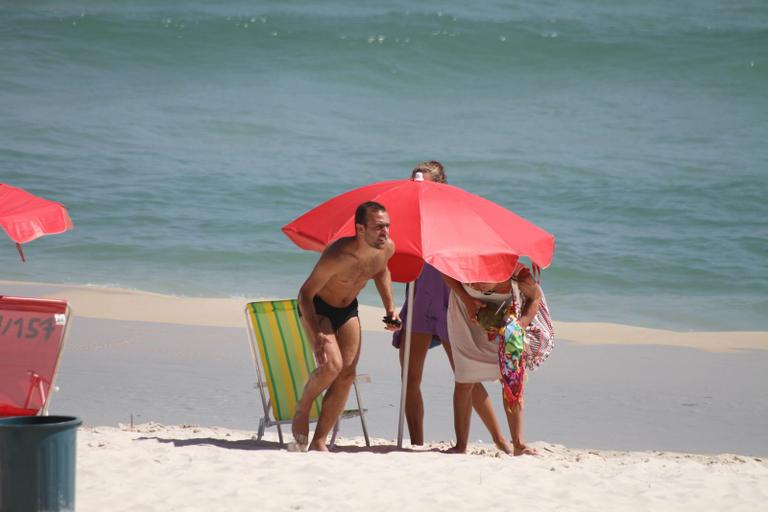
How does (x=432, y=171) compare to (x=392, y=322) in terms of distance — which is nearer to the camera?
(x=392, y=322)

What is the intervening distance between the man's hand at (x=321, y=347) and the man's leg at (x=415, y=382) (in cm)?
65

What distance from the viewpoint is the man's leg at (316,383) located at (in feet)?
18.9

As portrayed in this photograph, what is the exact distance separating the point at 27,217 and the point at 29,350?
→ 0.72m

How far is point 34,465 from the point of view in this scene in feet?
14.3

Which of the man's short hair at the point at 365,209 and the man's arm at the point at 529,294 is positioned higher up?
the man's short hair at the point at 365,209

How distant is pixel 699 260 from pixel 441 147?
869 centimetres

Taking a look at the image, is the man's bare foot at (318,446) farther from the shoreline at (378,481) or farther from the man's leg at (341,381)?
the shoreline at (378,481)

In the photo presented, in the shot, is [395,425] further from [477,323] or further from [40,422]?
[40,422]

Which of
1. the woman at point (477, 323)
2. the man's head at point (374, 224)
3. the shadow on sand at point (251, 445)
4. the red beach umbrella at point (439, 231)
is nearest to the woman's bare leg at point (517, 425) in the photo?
the woman at point (477, 323)

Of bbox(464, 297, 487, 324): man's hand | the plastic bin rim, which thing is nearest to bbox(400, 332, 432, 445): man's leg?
bbox(464, 297, 487, 324): man's hand

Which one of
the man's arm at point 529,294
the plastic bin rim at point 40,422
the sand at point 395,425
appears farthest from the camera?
the man's arm at point 529,294

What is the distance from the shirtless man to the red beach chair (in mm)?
1306

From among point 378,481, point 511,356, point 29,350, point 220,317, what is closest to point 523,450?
point 511,356

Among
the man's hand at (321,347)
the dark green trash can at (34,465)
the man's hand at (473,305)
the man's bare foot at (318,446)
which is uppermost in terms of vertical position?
the man's hand at (473,305)
